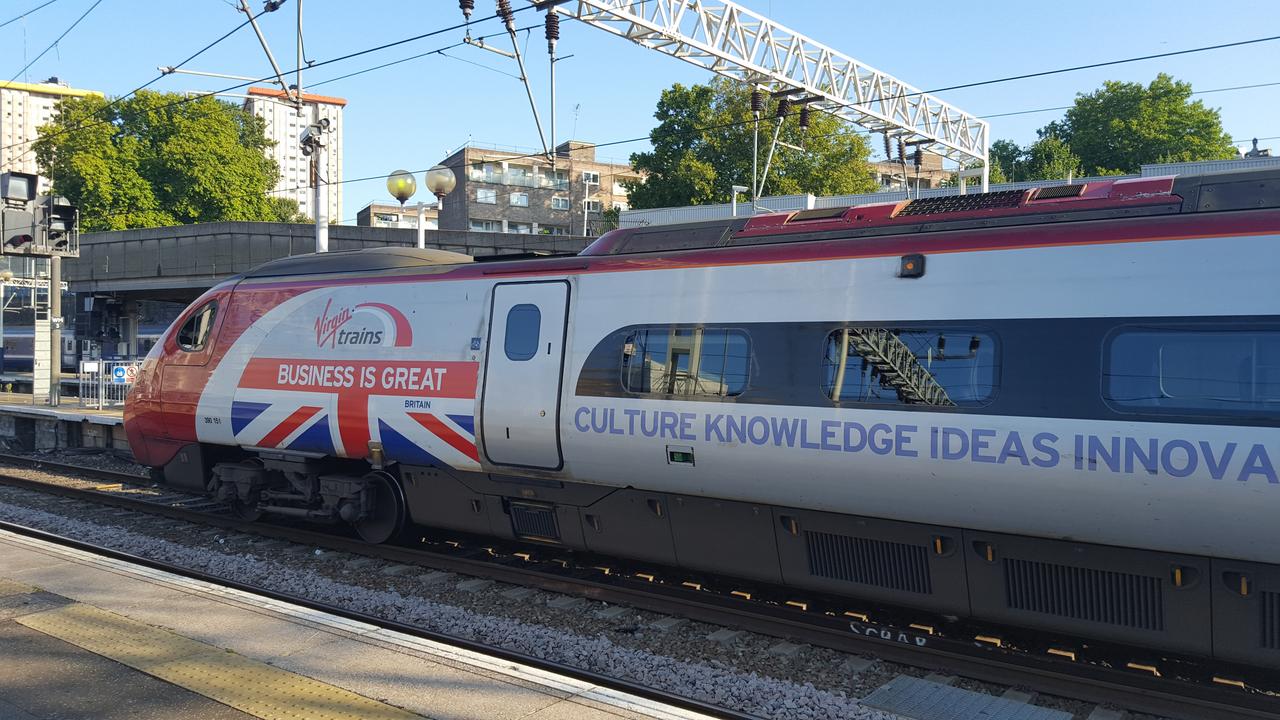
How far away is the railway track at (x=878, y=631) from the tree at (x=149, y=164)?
184 feet

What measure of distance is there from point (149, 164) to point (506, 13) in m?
56.0

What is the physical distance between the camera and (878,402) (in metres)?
6.73

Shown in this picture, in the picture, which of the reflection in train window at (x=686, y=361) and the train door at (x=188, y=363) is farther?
the train door at (x=188, y=363)

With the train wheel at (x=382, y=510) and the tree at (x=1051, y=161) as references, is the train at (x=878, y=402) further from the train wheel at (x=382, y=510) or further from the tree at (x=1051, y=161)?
the tree at (x=1051, y=161)

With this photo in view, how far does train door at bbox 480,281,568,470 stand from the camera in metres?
8.44

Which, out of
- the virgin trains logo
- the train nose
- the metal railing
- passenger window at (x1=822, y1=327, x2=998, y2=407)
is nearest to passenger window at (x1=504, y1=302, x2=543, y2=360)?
the virgin trains logo

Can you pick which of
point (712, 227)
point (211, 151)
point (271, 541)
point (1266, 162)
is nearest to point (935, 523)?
point (712, 227)

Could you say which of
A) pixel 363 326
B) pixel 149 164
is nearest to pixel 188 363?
pixel 363 326

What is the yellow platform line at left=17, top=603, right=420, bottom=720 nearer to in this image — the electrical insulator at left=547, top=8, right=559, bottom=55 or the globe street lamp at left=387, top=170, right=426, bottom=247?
the electrical insulator at left=547, top=8, right=559, bottom=55

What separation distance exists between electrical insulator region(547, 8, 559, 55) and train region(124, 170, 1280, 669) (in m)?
5.38

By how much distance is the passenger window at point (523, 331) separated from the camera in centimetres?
866

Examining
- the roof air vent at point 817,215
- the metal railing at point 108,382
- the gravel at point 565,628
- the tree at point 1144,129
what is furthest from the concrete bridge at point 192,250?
the tree at point 1144,129

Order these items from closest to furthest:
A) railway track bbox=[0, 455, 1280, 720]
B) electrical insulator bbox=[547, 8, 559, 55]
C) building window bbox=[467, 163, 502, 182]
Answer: railway track bbox=[0, 455, 1280, 720] < electrical insulator bbox=[547, 8, 559, 55] < building window bbox=[467, 163, 502, 182]

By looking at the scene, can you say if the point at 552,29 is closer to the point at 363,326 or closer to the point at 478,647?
the point at 363,326
